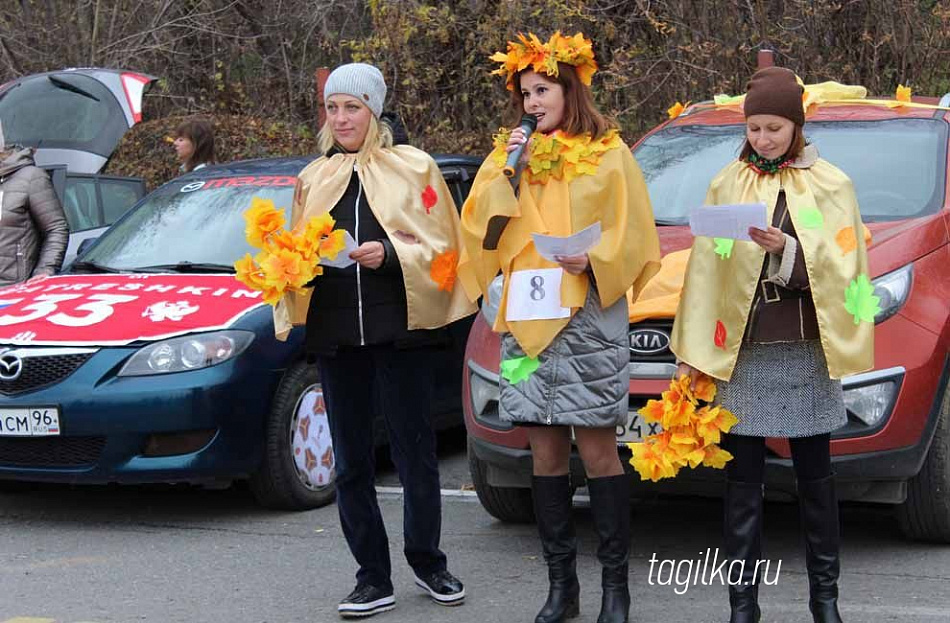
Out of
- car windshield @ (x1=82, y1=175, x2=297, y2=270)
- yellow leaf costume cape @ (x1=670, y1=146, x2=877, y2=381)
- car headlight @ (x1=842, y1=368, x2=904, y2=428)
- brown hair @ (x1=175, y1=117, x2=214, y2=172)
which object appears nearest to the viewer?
yellow leaf costume cape @ (x1=670, y1=146, x2=877, y2=381)

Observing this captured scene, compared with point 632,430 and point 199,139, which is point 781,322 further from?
point 199,139

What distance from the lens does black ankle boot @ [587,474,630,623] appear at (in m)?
4.66

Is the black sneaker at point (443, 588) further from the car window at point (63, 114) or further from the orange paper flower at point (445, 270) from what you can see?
the car window at point (63, 114)

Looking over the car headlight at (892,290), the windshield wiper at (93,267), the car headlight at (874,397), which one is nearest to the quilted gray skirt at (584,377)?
the car headlight at (874,397)

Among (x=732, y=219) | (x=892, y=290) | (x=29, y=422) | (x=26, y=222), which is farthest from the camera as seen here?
(x=26, y=222)

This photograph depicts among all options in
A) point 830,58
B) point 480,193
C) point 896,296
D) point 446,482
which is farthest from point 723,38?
point 480,193

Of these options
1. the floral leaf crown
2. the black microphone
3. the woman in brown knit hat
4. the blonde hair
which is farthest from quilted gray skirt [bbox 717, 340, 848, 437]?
the blonde hair

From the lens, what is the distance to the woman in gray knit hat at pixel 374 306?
193 inches

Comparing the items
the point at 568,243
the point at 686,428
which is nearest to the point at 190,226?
the point at 568,243

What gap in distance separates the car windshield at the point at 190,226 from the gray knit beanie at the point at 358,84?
7.21 feet

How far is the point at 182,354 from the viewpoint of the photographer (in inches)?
249

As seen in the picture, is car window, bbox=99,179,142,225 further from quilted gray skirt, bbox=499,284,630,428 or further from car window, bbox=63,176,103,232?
quilted gray skirt, bbox=499,284,630,428

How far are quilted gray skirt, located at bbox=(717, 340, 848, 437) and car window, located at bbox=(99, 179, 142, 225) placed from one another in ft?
24.2

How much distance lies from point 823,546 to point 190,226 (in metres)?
4.01
